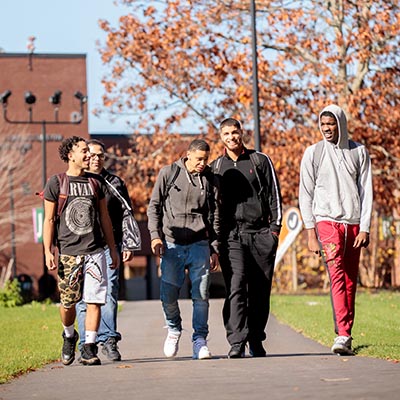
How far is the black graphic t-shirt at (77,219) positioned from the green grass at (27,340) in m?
1.09

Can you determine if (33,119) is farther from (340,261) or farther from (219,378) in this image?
(219,378)

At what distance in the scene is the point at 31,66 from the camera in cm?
6112

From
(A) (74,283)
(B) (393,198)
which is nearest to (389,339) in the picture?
(A) (74,283)

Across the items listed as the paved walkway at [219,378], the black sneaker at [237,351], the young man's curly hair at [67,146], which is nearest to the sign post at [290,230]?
the paved walkway at [219,378]

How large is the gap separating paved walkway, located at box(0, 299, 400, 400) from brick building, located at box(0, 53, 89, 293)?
46.6 metres

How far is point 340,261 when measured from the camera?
441 inches

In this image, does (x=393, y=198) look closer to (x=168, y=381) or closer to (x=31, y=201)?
(x=168, y=381)

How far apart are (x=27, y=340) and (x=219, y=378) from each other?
6219 mm

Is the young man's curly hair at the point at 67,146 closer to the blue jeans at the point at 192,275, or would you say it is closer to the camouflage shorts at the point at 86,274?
the camouflage shorts at the point at 86,274

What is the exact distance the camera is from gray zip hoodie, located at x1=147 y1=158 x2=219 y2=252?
1120 centimetres

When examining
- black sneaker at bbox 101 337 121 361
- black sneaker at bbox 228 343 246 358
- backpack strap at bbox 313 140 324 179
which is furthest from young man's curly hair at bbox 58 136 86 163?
black sneaker at bbox 228 343 246 358

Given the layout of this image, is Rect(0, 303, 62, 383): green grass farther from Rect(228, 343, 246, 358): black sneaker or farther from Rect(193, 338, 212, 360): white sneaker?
Rect(228, 343, 246, 358): black sneaker

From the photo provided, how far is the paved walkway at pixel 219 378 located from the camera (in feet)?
25.6

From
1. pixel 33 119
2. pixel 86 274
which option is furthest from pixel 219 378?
pixel 33 119
